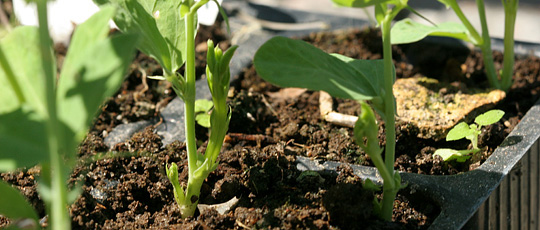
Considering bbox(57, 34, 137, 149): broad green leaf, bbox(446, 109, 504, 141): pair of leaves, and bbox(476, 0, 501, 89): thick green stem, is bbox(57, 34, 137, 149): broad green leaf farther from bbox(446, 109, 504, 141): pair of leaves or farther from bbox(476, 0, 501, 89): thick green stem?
bbox(476, 0, 501, 89): thick green stem

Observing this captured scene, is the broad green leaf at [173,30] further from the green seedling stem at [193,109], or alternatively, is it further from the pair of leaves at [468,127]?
the pair of leaves at [468,127]

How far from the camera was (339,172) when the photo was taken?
1119 millimetres

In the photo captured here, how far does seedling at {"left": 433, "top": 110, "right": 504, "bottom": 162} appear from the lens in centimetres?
122

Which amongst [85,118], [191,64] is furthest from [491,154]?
[85,118]

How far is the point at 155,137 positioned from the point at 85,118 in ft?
2.33

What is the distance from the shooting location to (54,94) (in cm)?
57

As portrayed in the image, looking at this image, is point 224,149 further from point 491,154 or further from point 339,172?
point 491,154

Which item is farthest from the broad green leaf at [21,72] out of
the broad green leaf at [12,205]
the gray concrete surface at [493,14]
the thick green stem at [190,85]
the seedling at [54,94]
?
the gray concrete surface at [493,14]

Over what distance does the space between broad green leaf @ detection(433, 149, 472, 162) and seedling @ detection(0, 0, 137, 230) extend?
805mm

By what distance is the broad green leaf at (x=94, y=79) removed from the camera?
0.59m

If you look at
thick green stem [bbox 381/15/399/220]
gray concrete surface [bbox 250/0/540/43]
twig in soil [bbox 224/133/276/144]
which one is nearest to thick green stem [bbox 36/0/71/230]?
thick green stem [bbox 381/15/399/220]

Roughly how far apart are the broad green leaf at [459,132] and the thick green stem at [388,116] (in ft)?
1.13

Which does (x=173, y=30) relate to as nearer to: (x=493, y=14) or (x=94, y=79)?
(x=94, y=79)

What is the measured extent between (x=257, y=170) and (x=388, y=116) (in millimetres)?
315
